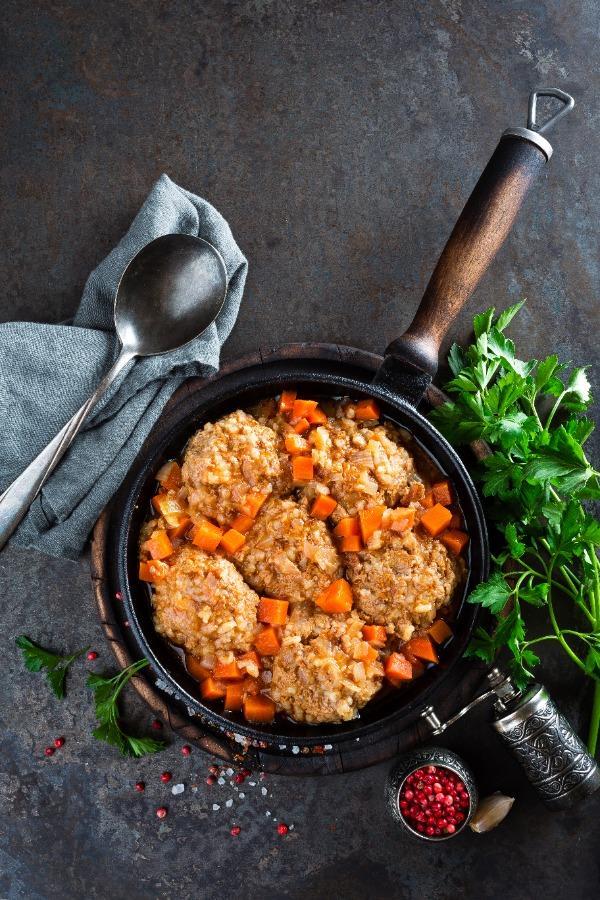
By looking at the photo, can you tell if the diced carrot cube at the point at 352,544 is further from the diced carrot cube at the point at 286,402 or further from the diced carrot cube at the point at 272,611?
the diced carrot cube at the point at 286,402

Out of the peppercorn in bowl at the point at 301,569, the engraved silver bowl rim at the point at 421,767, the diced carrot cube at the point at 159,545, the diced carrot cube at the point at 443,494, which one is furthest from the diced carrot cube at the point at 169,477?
the engraved silver bowl rim at the point at 421,767

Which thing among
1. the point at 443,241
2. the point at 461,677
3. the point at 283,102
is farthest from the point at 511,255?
the point at 461,677

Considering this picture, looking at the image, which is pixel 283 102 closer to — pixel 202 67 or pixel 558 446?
pixel 202 67

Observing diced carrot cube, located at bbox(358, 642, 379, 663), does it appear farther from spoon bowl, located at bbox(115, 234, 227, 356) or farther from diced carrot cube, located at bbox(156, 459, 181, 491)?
spoon bowl, located at bbox(115, 234, 227, 356)

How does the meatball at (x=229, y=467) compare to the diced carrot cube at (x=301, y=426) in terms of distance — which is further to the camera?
the diced carrot cube at (x=301, y=426)

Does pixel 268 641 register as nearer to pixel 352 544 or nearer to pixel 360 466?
pixel 352 544

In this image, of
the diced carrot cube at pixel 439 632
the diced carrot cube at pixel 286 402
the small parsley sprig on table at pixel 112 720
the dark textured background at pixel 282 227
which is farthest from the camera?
the dark textured background at pixel 282 227

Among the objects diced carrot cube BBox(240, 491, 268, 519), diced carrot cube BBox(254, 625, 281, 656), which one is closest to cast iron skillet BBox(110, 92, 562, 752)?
diced carrot cube BBox(254, 625, 281, 656)

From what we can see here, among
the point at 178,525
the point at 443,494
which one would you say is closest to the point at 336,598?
the point at 443,494
